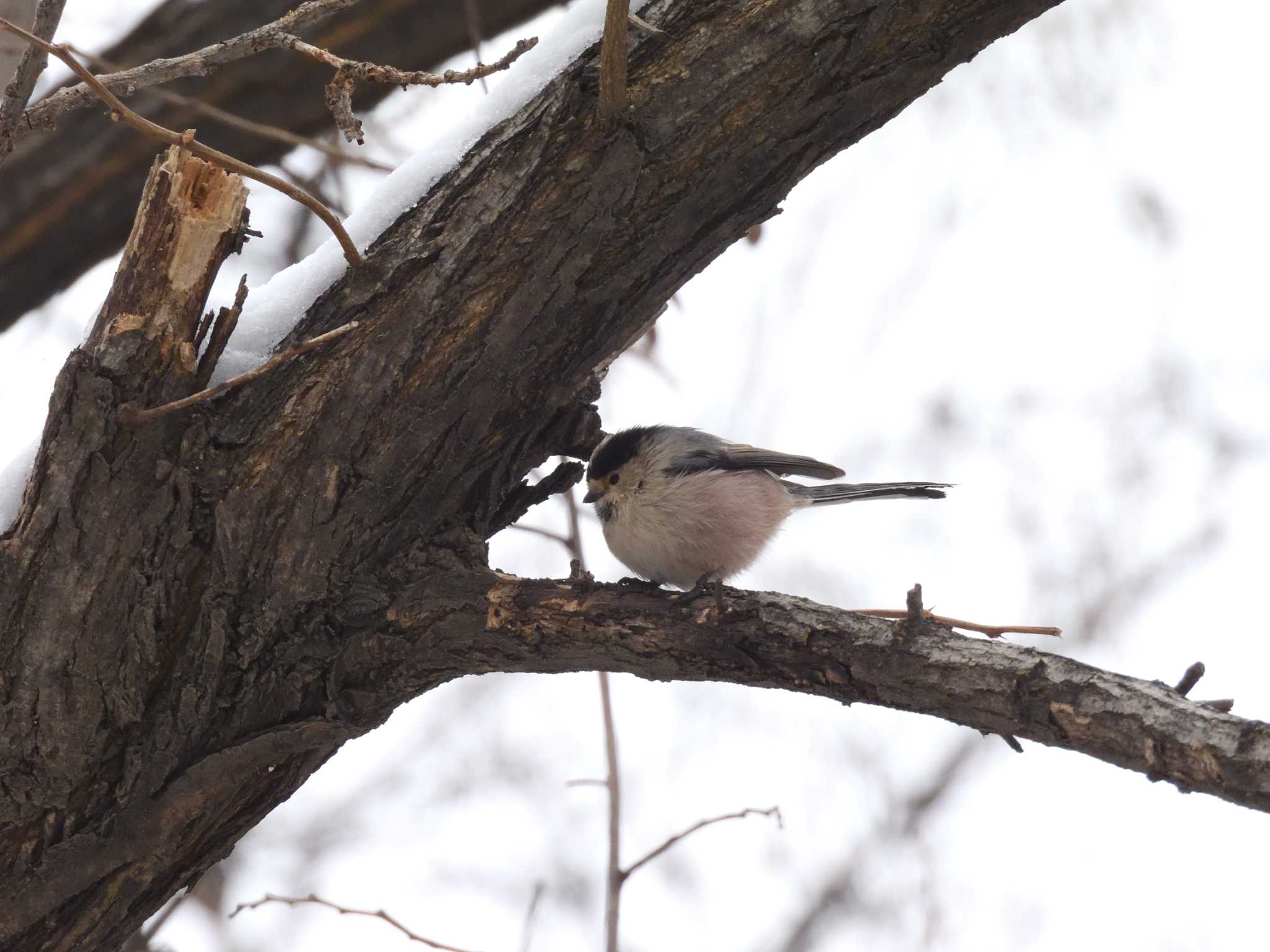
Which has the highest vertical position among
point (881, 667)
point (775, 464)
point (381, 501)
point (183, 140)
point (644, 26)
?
point (775, 464)

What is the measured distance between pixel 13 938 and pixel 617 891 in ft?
5.14

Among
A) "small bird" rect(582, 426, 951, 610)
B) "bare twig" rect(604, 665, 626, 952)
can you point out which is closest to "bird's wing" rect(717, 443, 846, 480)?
"small bird" rect(582, 426, 951, 610)

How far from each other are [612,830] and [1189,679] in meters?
1.86

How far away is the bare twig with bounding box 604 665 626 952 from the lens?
125 inches

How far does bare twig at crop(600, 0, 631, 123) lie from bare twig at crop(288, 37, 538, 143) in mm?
269

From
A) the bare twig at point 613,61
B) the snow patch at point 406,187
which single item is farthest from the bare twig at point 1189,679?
the snow patch at point 406,187

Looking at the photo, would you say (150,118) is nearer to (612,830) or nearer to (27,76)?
(27,76)

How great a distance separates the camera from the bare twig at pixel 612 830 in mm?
3180

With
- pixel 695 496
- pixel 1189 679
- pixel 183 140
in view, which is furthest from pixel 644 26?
pixel 695 496

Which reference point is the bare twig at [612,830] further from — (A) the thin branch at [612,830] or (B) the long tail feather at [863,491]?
(B) the long tail feather at [863,491]

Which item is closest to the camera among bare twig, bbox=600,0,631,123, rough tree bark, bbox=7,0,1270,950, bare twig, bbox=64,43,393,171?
bare twig, bbox=600,0,631,123

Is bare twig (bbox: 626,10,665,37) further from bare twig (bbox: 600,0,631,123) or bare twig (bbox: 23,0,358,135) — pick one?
bare twig (bbox: 23,0,358,135)

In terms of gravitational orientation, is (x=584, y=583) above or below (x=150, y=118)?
below

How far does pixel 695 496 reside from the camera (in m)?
3.87
